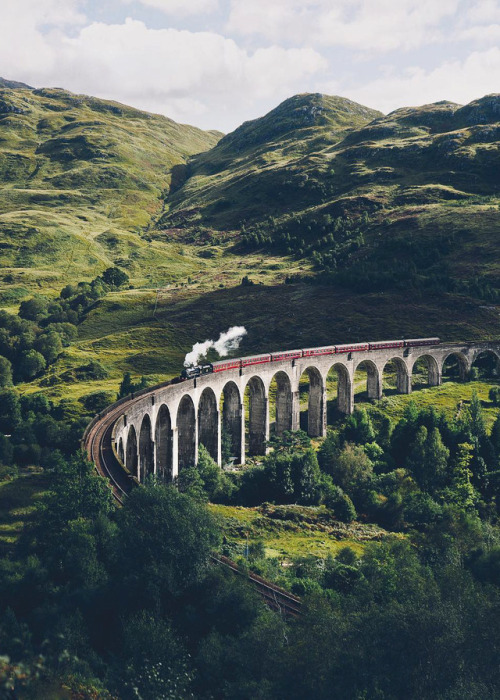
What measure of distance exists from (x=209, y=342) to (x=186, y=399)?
59.6 m

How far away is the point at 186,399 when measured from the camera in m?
67.0

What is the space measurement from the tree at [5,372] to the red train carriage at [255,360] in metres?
49.9

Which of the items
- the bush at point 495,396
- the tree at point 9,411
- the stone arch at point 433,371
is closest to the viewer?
the tree at point 9,411

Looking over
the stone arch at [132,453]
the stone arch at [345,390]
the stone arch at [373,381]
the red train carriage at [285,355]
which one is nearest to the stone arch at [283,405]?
the red train carriage at [285,355]

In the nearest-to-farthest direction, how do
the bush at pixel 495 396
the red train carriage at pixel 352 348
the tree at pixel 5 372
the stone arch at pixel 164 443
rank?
the stone arch at pixel 164 443 → the red train carriage at pixel 352 348 → the bush at pixel 495 396 → the tree at pixel 5 372

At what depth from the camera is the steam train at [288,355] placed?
6818 centimetres

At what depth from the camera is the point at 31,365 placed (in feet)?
364

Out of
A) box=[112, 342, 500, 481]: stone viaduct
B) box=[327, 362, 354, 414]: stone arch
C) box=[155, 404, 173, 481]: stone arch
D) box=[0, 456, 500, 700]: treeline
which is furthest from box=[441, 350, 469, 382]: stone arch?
box=[0, 456, 500, 700]: treeline

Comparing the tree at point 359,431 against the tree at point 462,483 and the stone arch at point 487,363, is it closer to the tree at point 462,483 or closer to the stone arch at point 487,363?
the tree at point 462,483

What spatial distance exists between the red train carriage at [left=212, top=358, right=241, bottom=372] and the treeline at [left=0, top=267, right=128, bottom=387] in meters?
49.8

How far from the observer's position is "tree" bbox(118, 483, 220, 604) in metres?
36.3

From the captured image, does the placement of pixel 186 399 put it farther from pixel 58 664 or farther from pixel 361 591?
pixel 58 664

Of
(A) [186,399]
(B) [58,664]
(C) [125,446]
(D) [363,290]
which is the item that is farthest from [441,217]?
(B) [58,664]

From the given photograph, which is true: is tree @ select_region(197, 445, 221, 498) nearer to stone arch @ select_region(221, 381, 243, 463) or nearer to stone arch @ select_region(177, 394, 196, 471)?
stone arch @ select_region(177, 394, 196, 471)
